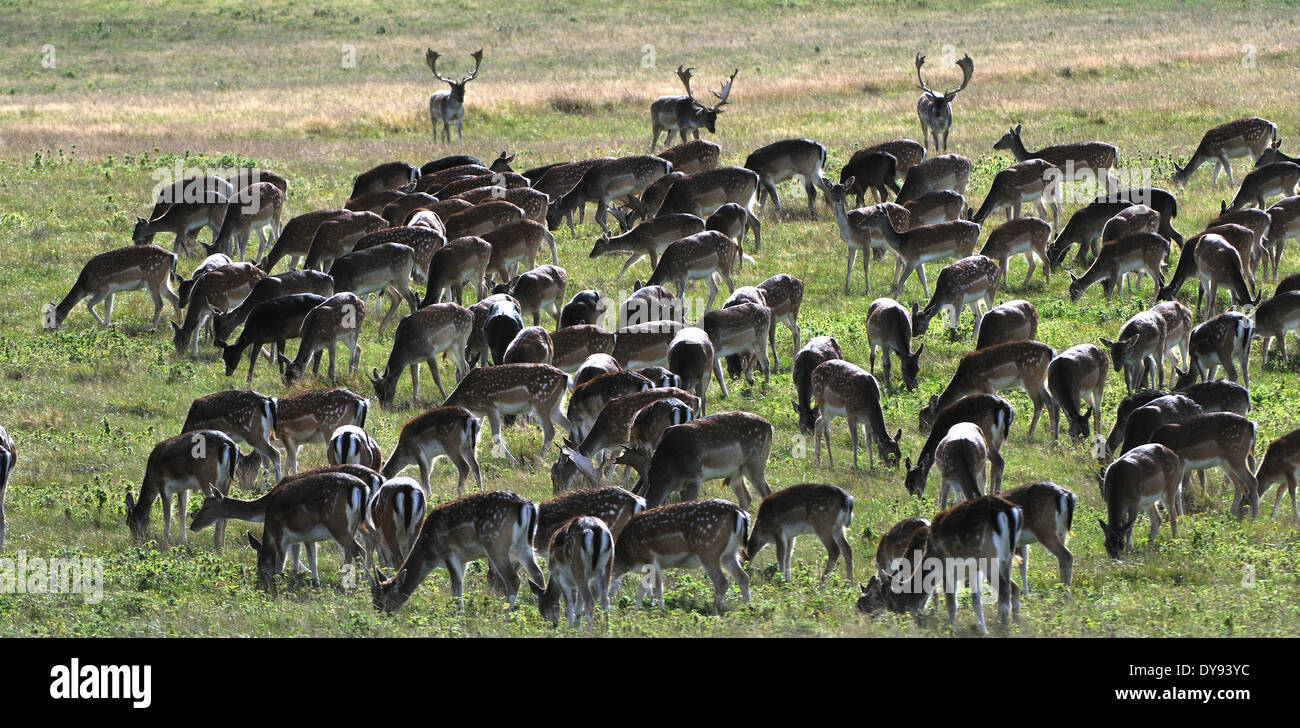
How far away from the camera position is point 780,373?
16641 mm

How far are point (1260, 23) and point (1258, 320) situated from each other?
109 feet

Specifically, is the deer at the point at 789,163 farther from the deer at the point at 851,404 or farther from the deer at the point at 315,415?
the deer at the point at 315,415

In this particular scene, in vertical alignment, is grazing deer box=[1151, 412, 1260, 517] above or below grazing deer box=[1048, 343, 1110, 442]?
below

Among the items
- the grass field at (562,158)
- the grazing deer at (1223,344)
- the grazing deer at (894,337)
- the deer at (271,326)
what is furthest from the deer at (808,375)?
the deer at (271,326)

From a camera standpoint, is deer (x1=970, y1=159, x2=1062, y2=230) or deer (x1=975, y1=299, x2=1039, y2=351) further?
deer (x1=970, y1=159, x2=1062, y2=230)

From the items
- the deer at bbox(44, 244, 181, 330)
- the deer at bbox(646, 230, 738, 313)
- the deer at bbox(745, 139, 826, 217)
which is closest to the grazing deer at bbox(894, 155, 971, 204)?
the deer at bbox(745, 139, 826, 217)

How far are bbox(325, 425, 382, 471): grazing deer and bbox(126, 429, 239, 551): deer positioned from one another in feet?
2.77

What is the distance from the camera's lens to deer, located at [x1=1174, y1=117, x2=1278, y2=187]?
78.9 ft

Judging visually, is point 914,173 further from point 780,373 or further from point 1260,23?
point 1260,23

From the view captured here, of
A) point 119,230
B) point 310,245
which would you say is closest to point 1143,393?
point 310,245

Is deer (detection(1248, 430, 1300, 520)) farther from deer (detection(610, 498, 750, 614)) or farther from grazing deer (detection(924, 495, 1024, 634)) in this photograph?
deer (detection(610, 498, 750, 614))

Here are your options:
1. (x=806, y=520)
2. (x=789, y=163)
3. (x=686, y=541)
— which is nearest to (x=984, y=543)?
(x=806, y=520)

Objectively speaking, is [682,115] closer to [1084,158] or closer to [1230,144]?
[1084,158]

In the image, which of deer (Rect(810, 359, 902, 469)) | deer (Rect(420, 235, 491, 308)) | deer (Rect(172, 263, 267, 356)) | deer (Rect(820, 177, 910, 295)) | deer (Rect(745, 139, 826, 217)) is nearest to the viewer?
deer (Rect(810, 359, 902, 469))
